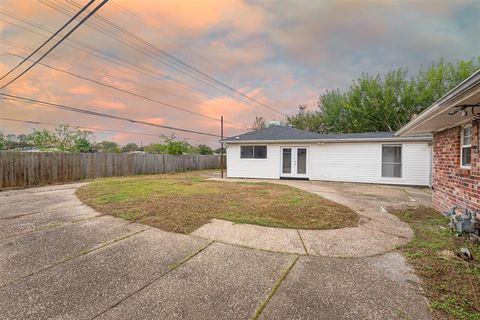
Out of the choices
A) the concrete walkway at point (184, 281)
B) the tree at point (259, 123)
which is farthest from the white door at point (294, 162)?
the tree at point (259, 123)

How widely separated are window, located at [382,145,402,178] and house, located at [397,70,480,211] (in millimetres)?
5318

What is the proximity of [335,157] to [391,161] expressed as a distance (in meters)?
2.59

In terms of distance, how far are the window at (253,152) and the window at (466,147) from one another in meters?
8.97

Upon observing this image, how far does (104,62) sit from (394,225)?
14.8m

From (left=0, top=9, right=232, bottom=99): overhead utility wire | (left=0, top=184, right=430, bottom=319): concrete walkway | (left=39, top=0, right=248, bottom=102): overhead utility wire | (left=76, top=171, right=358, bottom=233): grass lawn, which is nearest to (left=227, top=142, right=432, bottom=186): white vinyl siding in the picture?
(left=76, top=171, right=358, bottom=233): grass lawn

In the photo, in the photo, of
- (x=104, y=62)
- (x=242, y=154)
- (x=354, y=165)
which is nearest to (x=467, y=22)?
(x=354, y=165)

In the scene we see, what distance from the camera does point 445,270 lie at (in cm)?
259

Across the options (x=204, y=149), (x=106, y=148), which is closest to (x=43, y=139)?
(x=106, y=148)

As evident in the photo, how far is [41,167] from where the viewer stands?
10.4 metres

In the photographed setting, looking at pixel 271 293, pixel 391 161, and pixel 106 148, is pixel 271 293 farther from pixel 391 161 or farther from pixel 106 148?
pixel 106 148

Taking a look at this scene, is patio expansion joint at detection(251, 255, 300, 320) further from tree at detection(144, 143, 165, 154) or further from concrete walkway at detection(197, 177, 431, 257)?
tree at detection(144, 143, 165, 154)

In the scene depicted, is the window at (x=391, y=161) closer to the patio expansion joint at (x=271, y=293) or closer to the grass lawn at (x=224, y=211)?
the grass lawn at (x=224, y=211)

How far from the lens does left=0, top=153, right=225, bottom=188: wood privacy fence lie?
941 centimetres

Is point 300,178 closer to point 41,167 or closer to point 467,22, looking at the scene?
point 467,22
